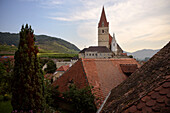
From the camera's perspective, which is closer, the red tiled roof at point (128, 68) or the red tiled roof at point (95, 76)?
the red tiled roof at point (95, 76)

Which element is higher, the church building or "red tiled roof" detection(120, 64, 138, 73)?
the church building

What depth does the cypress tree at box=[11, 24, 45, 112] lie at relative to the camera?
7.30 meters

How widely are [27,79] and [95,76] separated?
6048 millimetres

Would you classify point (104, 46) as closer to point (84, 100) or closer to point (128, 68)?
point (128, 68)

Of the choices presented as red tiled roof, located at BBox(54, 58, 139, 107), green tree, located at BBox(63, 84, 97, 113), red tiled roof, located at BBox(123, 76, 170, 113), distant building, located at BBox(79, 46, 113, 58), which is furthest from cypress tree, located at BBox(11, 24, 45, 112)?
distant building, located at BBox(79, 46, 113, 58)

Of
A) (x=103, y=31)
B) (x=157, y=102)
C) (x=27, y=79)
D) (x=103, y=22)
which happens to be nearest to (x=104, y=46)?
(x=103, y=31)

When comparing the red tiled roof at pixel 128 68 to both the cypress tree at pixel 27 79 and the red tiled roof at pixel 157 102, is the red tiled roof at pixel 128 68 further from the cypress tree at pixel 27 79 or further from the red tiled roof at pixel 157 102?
the red tiled roof at pixel 157 102

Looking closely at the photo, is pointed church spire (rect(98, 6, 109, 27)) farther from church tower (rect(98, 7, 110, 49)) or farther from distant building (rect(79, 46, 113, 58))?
distant building (rect(79, 46, 113, 58))

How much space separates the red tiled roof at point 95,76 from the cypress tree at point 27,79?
3729 mm

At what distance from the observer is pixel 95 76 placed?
11.4 meters

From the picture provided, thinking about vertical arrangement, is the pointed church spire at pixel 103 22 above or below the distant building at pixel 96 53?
→ above

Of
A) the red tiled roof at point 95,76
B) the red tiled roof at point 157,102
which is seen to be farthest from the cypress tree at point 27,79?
the red tiled roof at point 157,102

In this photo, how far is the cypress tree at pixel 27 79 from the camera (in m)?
7.30

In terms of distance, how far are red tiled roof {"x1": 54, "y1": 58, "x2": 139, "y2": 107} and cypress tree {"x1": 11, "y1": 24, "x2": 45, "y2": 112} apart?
3.73 meters
